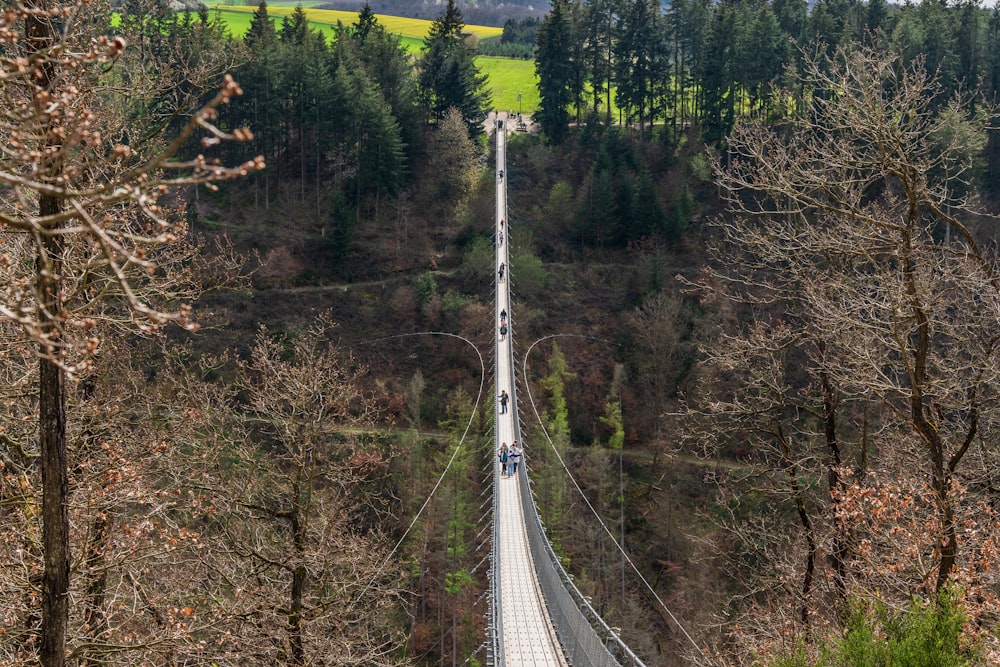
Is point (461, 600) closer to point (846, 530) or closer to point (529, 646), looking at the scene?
point (529, 646)

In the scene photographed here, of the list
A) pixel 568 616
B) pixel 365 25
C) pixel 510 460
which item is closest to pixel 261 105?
pixel 365 25

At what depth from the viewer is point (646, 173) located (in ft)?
143

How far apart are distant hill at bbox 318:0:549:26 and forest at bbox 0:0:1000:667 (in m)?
64.8

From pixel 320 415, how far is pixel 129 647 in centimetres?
588

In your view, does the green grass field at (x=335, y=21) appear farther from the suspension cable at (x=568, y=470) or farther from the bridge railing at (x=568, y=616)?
the bridge railing at (x=568, y=616)

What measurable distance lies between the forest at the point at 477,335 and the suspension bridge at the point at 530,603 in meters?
1.66

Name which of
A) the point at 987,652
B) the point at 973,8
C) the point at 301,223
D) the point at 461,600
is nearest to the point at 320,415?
the point at 987,652

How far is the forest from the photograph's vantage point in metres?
5.16

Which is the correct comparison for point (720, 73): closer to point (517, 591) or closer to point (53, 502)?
point (517, 591)

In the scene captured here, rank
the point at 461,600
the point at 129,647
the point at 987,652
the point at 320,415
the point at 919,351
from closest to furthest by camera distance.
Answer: the point at 129,647 → the point at 987,652 → the point at 919,351 → the point at 320,415 → the point at 461,600

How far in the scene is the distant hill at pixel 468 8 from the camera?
115 meters

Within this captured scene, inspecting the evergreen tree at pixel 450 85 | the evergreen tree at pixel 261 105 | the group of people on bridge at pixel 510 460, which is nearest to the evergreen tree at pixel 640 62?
the evergreen tree at pixel 450 85

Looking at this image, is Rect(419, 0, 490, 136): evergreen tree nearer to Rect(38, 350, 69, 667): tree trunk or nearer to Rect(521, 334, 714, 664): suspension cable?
Rect(521, 334, 714, 664): suspension cable

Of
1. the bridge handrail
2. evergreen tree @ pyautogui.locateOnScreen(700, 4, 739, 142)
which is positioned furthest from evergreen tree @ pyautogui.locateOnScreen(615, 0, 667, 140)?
the bridge handrail
